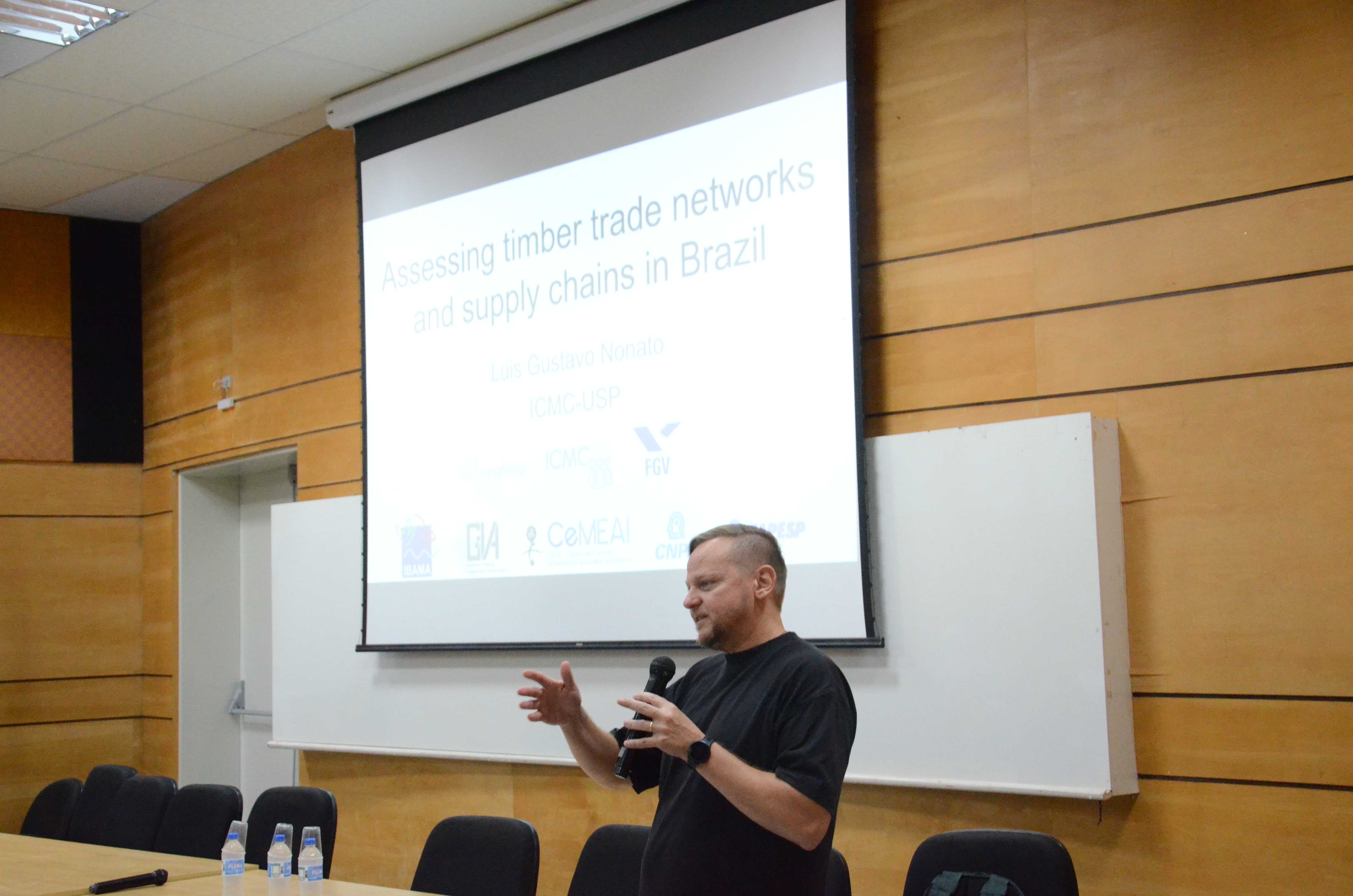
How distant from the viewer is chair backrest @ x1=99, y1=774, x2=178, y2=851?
469cm

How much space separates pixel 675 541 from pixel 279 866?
5.68 feet

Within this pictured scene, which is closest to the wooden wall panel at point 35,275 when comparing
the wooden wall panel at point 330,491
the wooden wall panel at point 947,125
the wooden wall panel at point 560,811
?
the wooden wall panel at point 330,491

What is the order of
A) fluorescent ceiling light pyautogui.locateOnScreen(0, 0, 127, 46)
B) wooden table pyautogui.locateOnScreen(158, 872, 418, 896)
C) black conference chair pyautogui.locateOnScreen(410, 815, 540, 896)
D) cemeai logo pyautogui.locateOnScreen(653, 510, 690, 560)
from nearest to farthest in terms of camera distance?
wooden table pyautogui.locateOnScreen(158, 872, 418, 896) < black conference chair pyautogui.locateOnScreen(410, 815, 540, 896) < cemeai logo pyautogui.locateOnScreen(653, 510, 690, 560) < fluorescent ceiling light pyautogui.locateOnScreen(0, 0, 127, 46)

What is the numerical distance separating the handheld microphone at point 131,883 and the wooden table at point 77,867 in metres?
0.02

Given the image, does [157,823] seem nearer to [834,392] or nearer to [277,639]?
[277,639]

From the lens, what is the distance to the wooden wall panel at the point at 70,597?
6.74 metres

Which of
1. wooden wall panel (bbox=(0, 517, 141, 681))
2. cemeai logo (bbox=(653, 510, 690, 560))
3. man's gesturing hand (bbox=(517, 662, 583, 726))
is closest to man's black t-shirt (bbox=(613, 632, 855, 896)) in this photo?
man's gesturing hand (bbox=(517, 662, 583, 726))

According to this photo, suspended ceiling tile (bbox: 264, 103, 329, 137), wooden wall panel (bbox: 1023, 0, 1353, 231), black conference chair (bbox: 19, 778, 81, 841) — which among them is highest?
suspended ceiling tile (bbox: 264, 103, 329, 137)

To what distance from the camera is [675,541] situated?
4.30 metres

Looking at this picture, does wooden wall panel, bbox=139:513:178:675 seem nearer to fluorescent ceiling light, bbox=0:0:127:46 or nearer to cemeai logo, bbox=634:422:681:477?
→ fluorescent ceiling light, bbox=0:0:127:46

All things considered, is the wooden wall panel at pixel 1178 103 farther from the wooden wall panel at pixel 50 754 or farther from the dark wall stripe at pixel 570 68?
the wooden wall panel at pixel 50 754

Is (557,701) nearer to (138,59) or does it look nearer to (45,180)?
Answer: (138,59)

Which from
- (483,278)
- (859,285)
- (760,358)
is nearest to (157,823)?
(483,278)

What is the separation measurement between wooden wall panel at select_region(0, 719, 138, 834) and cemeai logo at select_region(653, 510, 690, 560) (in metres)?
3.93
